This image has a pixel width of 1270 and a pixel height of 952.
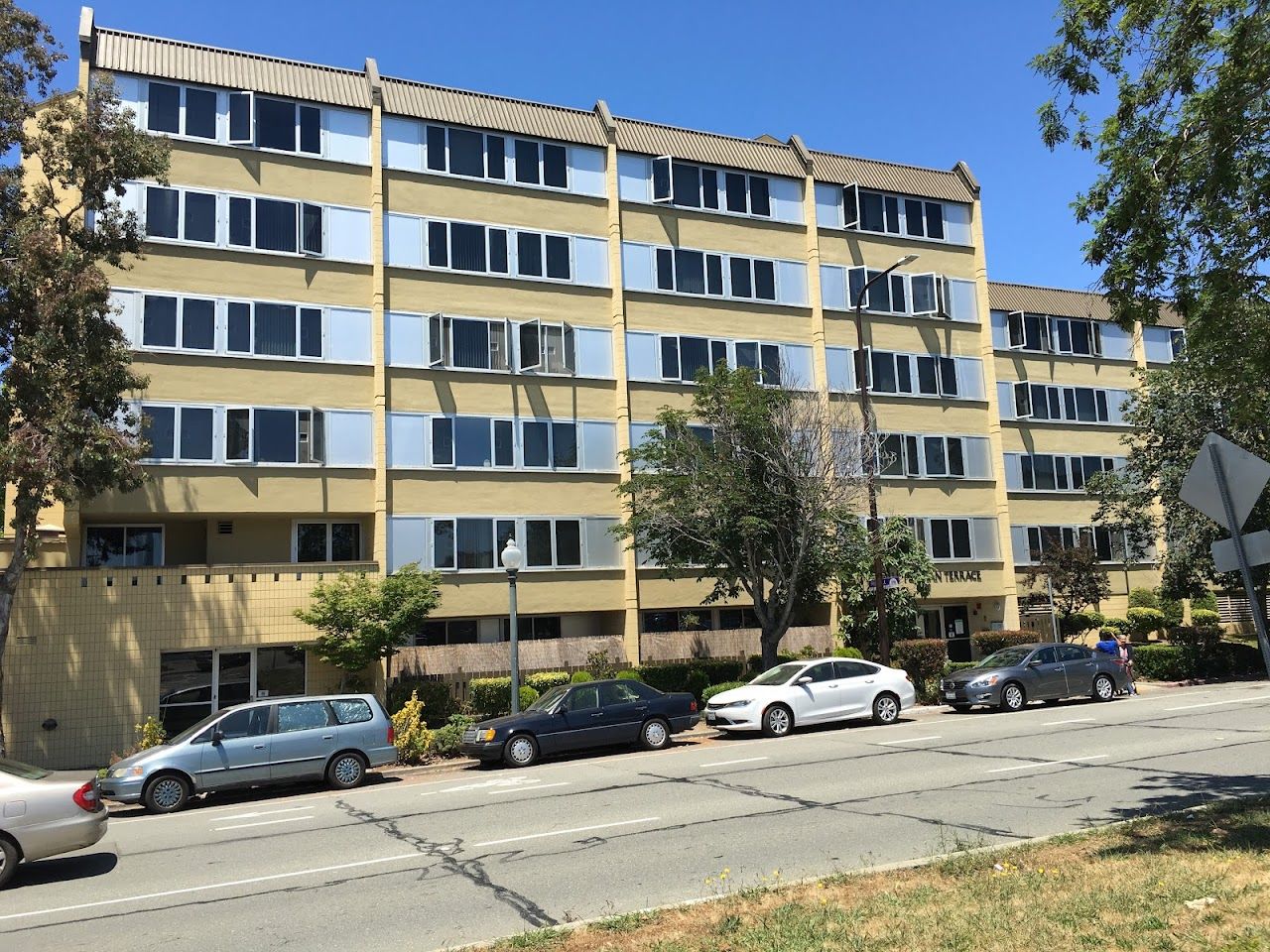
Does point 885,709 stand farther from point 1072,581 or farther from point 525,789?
point 1072,581

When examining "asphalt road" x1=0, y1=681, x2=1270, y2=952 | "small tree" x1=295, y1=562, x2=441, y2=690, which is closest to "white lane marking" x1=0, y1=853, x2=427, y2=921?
"asphalt road" x1=0, y1=681, x2=1270, y2=952

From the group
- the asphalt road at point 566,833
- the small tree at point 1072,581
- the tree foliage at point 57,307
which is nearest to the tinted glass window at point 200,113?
the tree foliage at point 57,307

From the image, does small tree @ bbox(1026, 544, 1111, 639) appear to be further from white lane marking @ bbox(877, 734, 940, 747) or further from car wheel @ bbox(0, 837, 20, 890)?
car wheel @ bbox(0, 837, 20, 890)

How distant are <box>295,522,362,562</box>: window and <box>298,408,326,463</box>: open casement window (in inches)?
72.4

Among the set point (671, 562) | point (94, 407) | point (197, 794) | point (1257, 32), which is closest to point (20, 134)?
point (94, 407)

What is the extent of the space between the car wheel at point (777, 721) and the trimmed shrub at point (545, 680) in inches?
237

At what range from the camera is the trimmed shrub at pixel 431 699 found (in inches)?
936

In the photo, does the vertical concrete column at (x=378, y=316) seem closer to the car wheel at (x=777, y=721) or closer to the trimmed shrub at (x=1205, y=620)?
the car wheel at (x=777, y=721)

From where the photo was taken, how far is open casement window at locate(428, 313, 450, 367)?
28375 mm

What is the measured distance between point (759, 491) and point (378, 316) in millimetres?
11102

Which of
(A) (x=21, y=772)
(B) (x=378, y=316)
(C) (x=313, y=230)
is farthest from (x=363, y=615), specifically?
(A) (x=21, y=772)

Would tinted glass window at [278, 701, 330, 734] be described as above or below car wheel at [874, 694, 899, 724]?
above

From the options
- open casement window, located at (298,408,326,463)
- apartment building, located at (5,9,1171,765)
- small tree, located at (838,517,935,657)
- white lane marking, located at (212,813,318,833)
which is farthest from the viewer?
small tree, located at (838,517,935,657)

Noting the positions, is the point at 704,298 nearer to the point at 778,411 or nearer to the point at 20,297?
the point at 778,411
